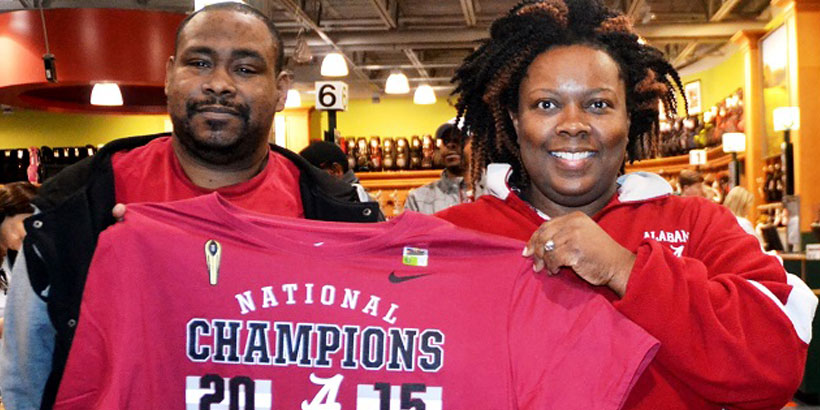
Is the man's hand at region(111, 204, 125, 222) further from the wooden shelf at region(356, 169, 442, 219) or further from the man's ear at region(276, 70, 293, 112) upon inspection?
the wooden shelf at region(356, 169, 442, 219)

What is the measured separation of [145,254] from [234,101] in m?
0.41

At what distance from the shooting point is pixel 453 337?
1.68 m

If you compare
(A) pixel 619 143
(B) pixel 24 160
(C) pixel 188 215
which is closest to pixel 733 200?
(A) pixel 619 143

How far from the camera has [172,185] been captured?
201 centimetres

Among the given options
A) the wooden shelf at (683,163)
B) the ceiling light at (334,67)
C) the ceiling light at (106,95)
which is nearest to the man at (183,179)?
the ceiling light at (106,95)

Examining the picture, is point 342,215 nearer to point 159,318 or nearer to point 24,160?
point 159,318

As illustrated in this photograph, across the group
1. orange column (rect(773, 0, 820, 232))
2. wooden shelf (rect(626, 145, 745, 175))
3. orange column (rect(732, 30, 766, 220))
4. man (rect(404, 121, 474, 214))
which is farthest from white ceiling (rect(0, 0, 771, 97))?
man (rect(404, 121, 474, 214))

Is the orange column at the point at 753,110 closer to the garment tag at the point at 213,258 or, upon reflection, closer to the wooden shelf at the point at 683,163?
the wooden shelf at the point at 683,163

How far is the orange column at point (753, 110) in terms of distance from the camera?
14.0m

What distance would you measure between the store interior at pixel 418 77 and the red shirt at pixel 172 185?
5461mm

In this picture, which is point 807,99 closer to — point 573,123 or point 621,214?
point 621,214

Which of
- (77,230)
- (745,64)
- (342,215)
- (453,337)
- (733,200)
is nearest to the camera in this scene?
(453,337)

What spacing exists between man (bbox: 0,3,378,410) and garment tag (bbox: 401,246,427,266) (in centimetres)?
34

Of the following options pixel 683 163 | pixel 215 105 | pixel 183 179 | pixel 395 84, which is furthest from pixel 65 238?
pixel 683 163
